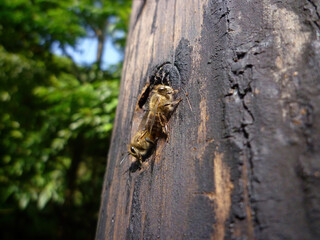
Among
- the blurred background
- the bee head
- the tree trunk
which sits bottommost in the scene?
the tree trunk

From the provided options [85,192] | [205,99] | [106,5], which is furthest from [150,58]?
[85,192]

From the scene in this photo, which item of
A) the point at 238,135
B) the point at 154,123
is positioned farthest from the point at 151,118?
the point at 238,135

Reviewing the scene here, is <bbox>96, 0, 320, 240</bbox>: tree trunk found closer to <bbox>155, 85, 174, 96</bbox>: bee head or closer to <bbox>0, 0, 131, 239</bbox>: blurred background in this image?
<bbox>155, 85, 174, 96</bbox>: bee head

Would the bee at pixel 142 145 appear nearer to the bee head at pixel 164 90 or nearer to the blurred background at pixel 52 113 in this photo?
the bee head at pixel 164 90

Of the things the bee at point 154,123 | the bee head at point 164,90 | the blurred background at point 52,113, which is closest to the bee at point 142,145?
the bee at point 154,123

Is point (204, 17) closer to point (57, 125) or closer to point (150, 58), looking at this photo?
point (150, 58)

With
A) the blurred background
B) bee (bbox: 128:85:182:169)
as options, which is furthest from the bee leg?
the blurred background
